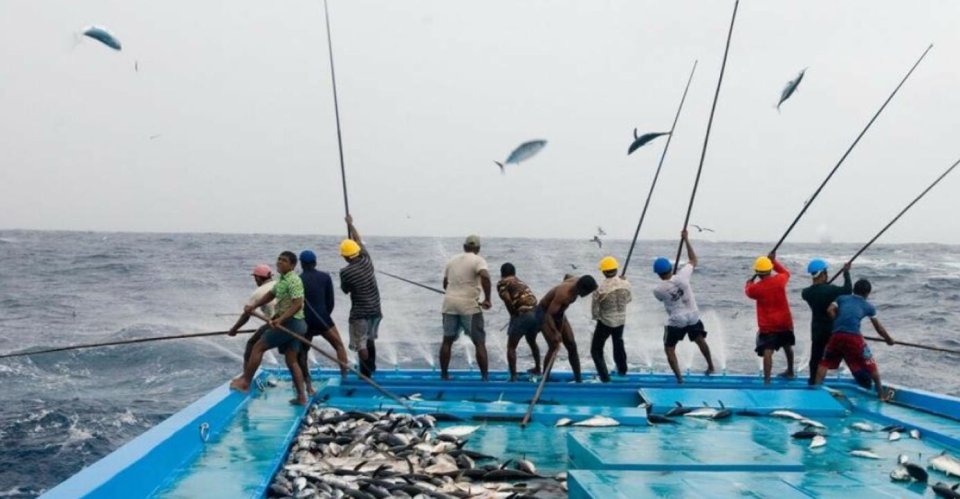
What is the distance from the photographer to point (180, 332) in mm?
24266

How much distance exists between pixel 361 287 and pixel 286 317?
6.68 ft

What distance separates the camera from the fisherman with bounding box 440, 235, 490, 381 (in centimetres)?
1155

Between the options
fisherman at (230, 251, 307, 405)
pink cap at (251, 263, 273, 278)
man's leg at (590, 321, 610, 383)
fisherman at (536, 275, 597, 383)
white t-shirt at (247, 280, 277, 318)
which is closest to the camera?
fisherman at (230, 251, 307, 405)

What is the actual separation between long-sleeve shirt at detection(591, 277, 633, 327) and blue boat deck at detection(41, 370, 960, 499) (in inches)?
38.5

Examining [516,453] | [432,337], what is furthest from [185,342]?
[516,453]

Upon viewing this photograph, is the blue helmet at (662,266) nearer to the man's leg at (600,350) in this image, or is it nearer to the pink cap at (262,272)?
the man's leg at (600,350)

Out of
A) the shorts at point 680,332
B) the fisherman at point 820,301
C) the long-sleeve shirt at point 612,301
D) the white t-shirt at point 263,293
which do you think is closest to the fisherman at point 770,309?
the fisherman at point 820,301

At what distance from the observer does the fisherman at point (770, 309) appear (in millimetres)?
11891

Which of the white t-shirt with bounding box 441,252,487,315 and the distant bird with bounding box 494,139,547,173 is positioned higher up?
the distant bird with bounding box 494,139,547,173

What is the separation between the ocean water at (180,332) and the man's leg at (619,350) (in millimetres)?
2079

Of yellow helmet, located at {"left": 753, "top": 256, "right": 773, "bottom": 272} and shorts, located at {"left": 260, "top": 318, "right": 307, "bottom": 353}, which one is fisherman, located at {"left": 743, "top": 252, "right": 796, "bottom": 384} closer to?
yellow helmet, located at {"left": 753, "top": 256, "right": 773, "bottom": 272}

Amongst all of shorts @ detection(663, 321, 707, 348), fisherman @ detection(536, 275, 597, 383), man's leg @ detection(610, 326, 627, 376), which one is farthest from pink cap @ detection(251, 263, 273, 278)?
shorts @ detection(663, 321, 707, 348)

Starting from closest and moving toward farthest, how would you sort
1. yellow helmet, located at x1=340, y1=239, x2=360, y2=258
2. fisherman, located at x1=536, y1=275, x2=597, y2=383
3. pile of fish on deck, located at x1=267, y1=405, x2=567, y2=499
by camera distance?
pile of fish on deck, located at x1=267, y1=405, x2=567, y2=499 < fisherman, located at x1=536, y1=275, x2=597, y2=383 < yellow helmet, located at x1=340, y1=239, x2=360, y2=258

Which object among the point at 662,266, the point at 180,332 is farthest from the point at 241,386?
the point at 180,332
